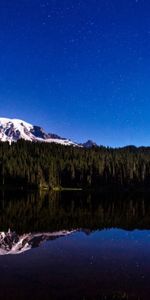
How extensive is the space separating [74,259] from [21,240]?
10662 mm

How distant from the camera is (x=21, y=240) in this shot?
1809 inches

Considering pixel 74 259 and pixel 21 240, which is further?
pixel 21 240

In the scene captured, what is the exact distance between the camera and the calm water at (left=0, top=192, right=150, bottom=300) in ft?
87.9

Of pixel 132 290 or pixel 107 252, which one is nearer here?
pixel 132 290

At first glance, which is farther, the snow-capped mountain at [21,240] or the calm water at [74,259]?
the snow-capped mountain at [21,240]

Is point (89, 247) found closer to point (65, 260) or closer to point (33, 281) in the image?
point (65, 260)

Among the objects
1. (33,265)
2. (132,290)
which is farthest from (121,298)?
(33,265)

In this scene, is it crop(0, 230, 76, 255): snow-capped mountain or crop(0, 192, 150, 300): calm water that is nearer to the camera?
crop(0, 192, 150, 300): calm water

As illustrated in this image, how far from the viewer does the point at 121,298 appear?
24.3m

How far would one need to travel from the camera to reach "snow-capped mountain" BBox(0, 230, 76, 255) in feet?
134

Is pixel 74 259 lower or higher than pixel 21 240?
lower

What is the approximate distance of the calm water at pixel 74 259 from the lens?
26.8 meters

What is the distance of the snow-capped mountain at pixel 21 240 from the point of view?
134 feet

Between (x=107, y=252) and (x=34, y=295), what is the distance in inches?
630
